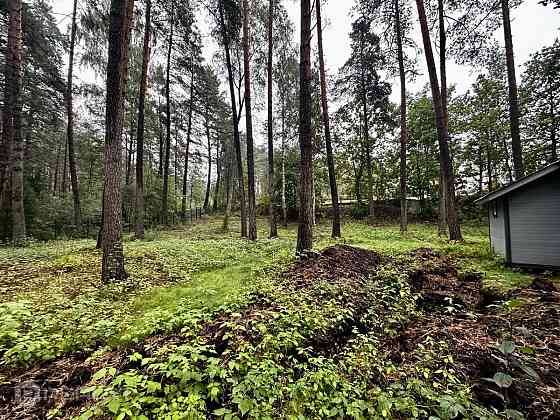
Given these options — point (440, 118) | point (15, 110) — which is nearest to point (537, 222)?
point (440, 118)

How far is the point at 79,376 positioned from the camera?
242cm

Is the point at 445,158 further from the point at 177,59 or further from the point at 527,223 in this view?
the point at 177,59

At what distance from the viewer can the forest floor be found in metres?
2.05

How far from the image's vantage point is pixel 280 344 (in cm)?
279

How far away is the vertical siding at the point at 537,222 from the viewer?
18.6ft

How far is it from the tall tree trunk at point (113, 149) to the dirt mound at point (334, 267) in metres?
3.57

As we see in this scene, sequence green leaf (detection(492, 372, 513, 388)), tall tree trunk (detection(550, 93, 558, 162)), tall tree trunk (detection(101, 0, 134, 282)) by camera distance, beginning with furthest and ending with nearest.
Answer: tall tree trunk (detection(550, 93, 558, 162)) < tall tree trunk (detection(101, 0, 134, 282)) < green leaf (detection(492, 372, 513, 388))

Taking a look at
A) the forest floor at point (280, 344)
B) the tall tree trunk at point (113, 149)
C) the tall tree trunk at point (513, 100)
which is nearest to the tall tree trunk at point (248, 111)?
the forest floor at point (280, 344)

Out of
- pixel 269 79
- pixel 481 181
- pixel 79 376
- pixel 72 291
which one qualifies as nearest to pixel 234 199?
pixel 269 79

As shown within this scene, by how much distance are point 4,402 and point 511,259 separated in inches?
356

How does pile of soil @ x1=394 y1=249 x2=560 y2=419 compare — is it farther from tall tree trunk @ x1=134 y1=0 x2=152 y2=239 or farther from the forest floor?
tall tree trunk @ x1=134 y1=0 x2=152 y2=239

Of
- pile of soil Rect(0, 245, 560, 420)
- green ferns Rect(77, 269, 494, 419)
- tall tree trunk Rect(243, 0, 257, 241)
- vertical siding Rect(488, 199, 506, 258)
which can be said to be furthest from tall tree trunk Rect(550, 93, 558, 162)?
green ferns Rect(77, 269, 494, 419)

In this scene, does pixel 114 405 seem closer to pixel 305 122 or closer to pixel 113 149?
pixel 113 149

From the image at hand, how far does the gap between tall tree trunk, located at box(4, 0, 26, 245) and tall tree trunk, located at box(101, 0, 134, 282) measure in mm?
5466
